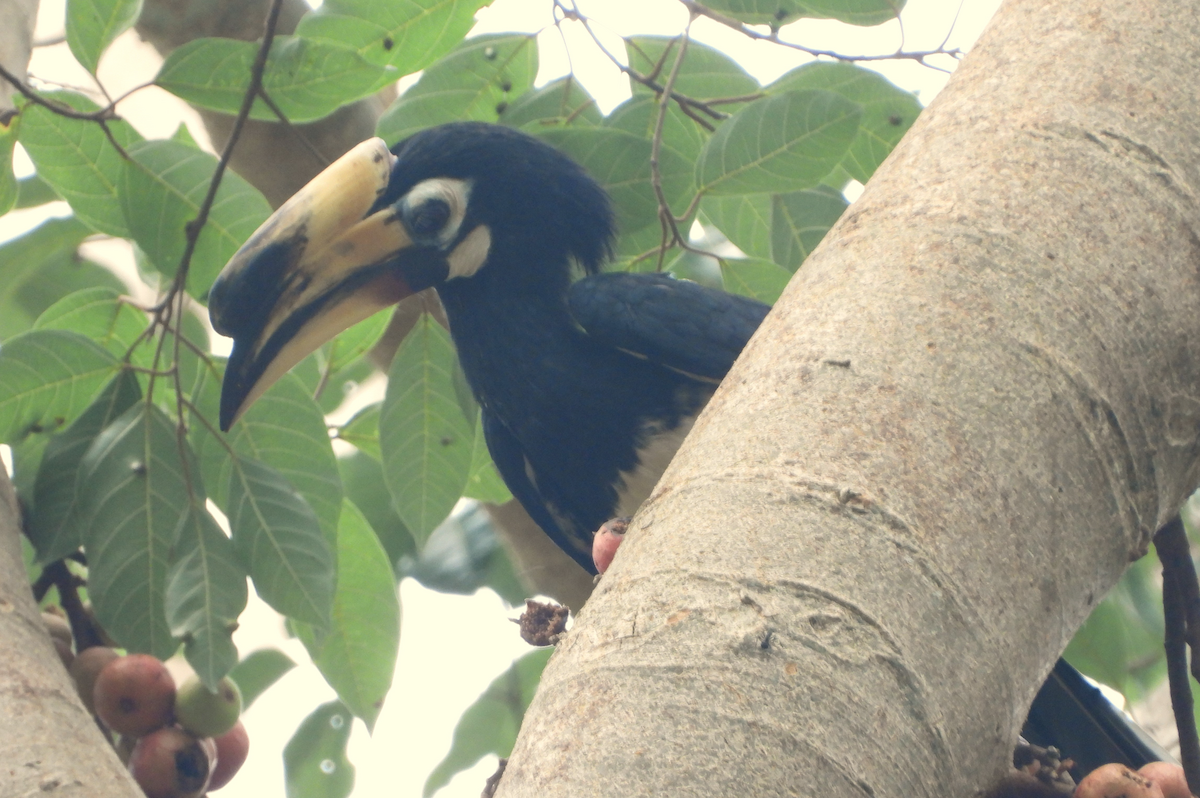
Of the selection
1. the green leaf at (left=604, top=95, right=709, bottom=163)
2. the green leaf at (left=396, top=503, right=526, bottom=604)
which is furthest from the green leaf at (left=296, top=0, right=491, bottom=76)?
the green leaf at (left=396, top=503, right=526, bottom=604)

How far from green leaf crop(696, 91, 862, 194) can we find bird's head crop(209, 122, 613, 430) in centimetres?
42

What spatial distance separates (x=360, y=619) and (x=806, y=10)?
1.29m

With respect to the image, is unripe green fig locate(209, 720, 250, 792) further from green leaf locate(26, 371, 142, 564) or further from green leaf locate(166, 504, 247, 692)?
green leaf locate(26, 371, 142, 564)

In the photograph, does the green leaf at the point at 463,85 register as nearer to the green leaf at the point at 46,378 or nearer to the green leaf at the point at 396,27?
the green leaf at the point at 396,27

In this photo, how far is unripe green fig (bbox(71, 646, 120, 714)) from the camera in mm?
1589

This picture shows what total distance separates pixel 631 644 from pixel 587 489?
4.40ft

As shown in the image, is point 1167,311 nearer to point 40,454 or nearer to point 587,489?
point 587,489

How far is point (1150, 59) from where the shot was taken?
1.00m

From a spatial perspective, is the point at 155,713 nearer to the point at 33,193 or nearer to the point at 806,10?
the point at 33,193

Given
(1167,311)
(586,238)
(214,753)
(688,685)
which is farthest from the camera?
(586,238)

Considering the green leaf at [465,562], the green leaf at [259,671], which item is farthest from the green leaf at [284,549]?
the green leaf at [465,562]

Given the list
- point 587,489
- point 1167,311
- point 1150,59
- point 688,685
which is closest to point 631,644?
point 688,685

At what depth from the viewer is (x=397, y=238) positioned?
6.65ft

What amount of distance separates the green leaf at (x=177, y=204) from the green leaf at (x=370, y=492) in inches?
40.2
